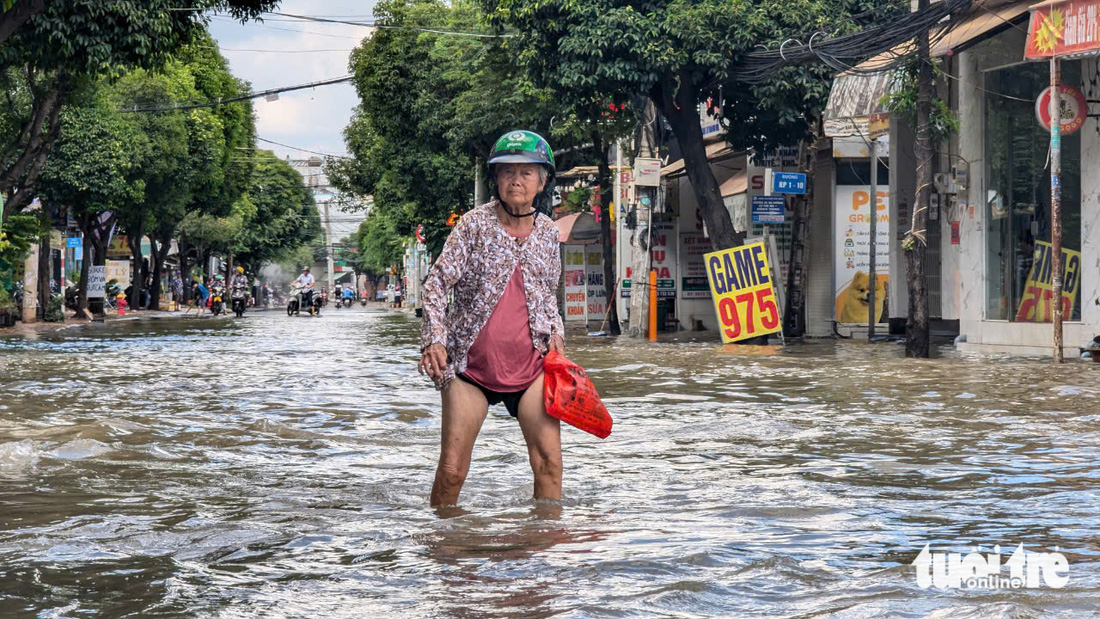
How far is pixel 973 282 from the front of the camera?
17703 mm

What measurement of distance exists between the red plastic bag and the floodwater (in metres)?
0.43

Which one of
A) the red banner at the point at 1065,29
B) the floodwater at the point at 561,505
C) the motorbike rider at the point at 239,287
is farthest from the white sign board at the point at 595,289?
the motorbike rider at the point at 239,287

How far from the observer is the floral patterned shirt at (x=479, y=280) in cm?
551

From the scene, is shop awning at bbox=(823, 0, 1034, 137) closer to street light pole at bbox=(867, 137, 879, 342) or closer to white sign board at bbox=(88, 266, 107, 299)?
street light pole at bbox=(867, 137, 879, 342)

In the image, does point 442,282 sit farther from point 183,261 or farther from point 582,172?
point 183,261

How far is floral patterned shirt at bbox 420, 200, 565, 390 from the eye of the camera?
551 cm

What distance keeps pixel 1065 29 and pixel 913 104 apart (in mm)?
3542

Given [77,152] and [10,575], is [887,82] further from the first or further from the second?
[77,152]

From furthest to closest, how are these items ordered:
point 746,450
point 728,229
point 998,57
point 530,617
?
point 728,229, point 998,57, point 746,450, point 530,617

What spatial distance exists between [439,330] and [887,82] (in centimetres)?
1576

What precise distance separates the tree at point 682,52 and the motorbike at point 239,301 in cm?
2654

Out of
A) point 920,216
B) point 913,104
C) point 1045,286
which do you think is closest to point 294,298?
point 913,104

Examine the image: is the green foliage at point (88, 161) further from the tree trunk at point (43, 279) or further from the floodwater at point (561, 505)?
the floodwater at point (561, 505)

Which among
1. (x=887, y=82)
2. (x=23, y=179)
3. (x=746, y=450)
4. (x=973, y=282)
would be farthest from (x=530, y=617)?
(x=23, y=179)
